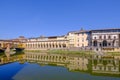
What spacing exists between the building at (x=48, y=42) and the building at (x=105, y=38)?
1873 cm

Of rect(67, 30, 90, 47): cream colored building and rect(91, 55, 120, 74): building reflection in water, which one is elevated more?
rect(67, 30, 90, 47): cream colored building

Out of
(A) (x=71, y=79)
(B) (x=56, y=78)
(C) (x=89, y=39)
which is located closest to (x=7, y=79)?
(B) (x=56, y=78)

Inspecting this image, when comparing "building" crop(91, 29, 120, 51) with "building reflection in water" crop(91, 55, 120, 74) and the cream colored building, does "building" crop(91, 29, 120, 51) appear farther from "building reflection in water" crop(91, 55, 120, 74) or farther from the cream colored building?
"building reflection in water" crop(91, 55, 120, 74)

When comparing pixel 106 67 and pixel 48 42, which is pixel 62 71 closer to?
pixel 106 67

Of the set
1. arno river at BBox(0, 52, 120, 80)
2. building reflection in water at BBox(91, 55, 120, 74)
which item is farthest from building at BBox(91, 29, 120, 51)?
arno river at BBox(0, 52, 120, 80)

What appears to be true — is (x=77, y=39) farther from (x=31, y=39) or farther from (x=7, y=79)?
(x=7, y=79)

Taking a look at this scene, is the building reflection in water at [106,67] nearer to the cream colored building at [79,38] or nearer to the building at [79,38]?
the building at [79,38]

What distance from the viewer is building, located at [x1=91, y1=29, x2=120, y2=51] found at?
72369 millimetres

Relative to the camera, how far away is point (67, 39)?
96062 millimetres

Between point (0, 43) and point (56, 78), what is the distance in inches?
3622

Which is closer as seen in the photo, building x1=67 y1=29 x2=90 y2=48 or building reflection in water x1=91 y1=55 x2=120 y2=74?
building reflection in water x1=91 y1=55 x2=120 y2=74

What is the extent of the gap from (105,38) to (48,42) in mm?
40487

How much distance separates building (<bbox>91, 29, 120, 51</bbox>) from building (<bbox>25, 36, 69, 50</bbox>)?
61.5 feet

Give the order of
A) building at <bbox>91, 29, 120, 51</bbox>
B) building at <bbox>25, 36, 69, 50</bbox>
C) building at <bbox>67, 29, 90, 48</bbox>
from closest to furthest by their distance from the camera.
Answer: building at <bbox>91, 29, 120, 51</bbox>
building at <bbox>67, 29, 90, 48</bbox>
building at <bbox>25, 36, 69, 50</bbox>
